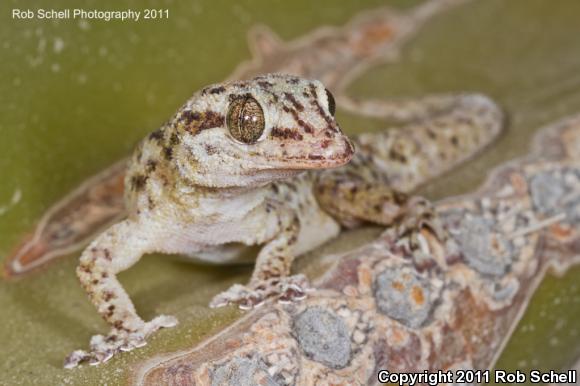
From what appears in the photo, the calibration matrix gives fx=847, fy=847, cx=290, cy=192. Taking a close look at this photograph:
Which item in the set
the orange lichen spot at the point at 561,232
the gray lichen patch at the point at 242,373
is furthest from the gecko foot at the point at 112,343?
the orange lichen spot at the point at 561,232

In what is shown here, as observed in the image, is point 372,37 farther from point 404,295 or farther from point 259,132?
point 259,132

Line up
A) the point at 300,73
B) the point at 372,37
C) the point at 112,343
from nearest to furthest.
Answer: the point at 112,343, the point at 300,73, the point at 372,37

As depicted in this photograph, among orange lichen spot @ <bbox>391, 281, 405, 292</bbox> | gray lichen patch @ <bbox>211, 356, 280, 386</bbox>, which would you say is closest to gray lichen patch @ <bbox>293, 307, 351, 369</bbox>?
gray lichen patch @ <bbox>211, 356, 280, 386</bbox>

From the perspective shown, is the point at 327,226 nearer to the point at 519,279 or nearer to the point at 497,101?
the point at 519,279

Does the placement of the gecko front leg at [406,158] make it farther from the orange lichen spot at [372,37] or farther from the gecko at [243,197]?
the orange lichen spot at [372,37]

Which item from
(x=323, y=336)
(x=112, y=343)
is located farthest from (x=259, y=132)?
(x=112, y=343)
